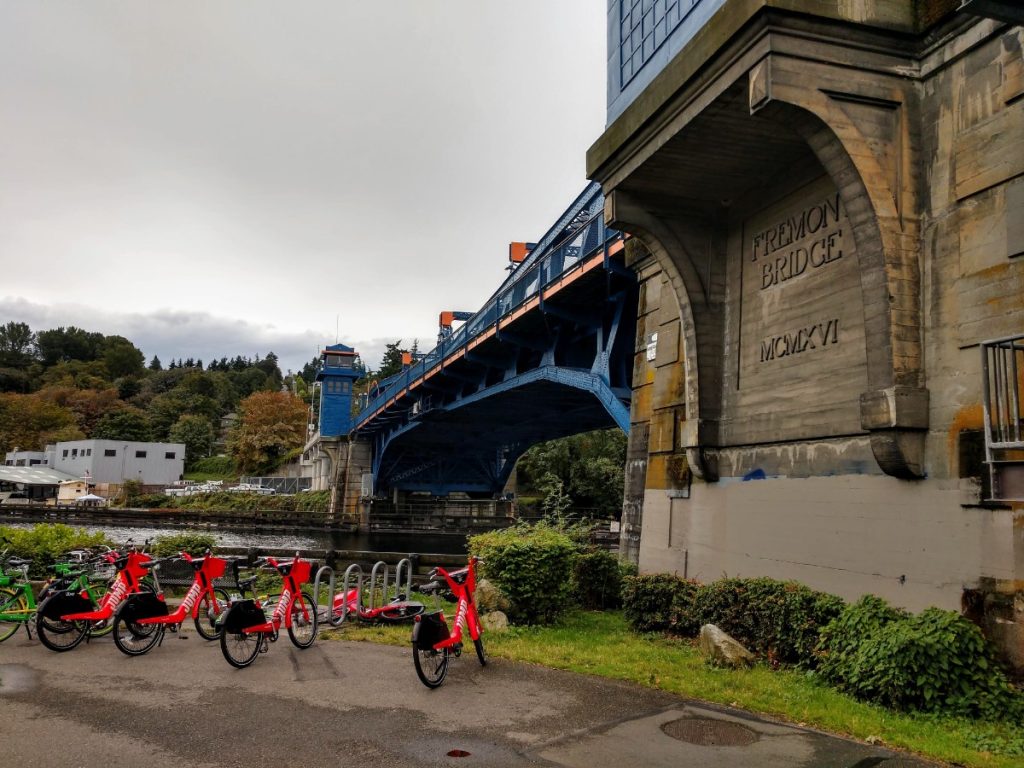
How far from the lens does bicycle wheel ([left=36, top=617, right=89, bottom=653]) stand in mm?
8625

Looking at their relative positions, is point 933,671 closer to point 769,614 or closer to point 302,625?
point 769,614

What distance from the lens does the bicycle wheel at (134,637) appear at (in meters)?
8.42

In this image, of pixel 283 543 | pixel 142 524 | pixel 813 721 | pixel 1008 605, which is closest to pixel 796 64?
pixel 1008 605

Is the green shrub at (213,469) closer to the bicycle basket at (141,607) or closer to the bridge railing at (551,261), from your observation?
the bridge railing at (551,261)

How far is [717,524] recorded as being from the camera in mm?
10469

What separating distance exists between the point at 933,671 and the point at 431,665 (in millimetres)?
4358

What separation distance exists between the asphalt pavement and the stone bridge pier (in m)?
2.61

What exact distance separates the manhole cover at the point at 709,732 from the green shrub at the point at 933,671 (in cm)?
142

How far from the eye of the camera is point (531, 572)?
1047cm

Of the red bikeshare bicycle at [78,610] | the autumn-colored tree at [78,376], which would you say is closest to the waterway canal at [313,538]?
the red bikeshare bicycle at [78,610]

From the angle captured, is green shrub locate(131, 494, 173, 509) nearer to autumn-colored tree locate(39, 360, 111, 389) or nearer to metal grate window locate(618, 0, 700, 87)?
autumn-colored tree locate(39, 360, 111, 389)

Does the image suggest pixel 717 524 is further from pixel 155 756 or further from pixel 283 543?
pixel 283 543

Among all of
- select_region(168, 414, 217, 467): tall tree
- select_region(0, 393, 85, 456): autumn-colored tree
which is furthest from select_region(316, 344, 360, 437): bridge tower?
select_region(168, 414, 217, 467): tall tree

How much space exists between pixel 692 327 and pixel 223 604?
756 cm
